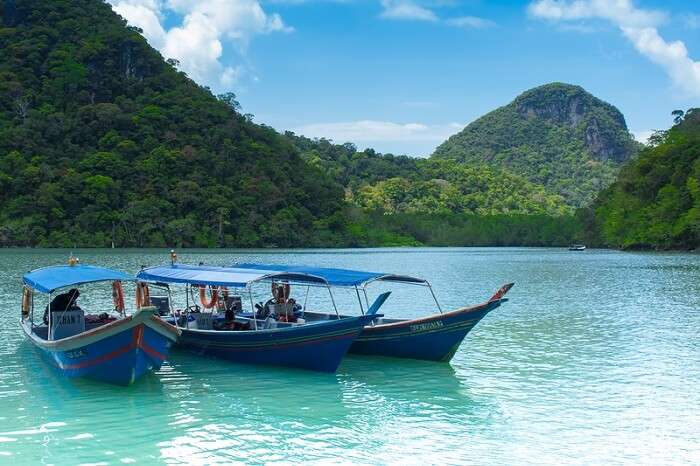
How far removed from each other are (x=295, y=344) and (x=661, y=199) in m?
86.0

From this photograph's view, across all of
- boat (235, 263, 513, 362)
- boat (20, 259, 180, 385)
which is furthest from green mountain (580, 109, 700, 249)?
boat (20, 259, 180, 385)

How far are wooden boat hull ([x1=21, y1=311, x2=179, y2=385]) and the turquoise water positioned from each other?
1.27 feet

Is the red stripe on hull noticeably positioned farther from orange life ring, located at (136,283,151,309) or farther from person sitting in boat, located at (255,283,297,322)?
orange life ring, located at (136,283,151,309)

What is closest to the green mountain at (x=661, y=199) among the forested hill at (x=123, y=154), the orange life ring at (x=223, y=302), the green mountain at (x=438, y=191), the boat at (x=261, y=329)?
the forested hill at (x=123, y=154)

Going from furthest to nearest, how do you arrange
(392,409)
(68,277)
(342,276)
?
(342,276) → (68,277) → (392,409)

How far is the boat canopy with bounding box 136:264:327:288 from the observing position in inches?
719

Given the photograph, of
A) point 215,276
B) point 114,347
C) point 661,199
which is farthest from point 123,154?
point 114,347

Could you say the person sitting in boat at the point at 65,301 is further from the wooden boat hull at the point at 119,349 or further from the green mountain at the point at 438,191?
the green mountain at the point at 438,191

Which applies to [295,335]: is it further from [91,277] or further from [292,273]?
[91,277]

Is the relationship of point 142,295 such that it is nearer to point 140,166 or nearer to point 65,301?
point 65,301

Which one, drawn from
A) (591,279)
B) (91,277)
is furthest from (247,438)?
(591,279)

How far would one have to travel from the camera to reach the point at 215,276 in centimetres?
1923

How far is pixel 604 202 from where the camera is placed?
395 feet

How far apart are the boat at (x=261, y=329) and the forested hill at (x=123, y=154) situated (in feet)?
280
